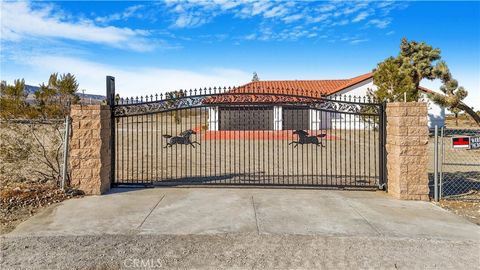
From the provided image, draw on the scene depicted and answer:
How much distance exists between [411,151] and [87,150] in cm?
713

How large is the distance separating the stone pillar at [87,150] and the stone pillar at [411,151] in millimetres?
6590

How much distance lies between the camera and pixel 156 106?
7.86 m

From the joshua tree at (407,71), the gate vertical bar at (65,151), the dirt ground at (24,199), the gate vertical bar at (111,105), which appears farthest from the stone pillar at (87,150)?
the joshua tree at (407,71)

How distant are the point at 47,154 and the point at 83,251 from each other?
14.1 ft

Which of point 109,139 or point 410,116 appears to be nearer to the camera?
point 410,116

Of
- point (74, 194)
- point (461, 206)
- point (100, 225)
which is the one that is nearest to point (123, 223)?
point (100, 225)

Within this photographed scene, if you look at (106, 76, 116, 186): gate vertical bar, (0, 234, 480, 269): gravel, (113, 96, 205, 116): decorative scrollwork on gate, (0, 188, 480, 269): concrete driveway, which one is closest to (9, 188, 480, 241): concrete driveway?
(0, 188, 480, 269): concrete driveway

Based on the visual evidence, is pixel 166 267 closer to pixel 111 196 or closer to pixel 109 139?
pixel 111 196

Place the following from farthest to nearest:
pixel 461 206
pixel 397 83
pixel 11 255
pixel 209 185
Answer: pixel 397 83 < pixel 209 185 < pixel 461 206 < pixel 11 255

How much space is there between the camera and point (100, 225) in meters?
5.18

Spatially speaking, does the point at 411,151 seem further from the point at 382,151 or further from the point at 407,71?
the point at 407,71

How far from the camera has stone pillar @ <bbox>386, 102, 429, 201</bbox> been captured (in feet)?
22.4

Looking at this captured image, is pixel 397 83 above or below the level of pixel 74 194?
above

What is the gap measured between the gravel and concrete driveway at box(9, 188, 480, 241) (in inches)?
9.7
